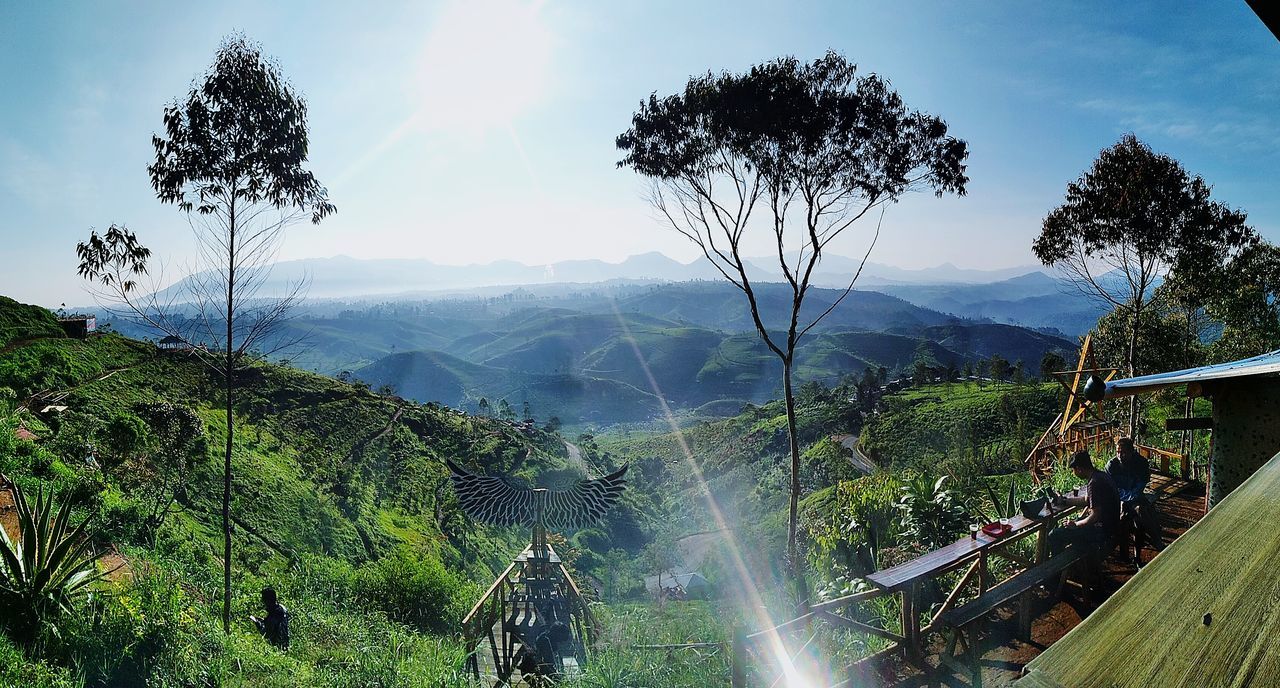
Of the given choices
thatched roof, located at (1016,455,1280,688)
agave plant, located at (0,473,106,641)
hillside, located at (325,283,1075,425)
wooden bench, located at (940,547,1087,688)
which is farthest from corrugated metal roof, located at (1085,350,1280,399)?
hillside, located at (325,283,1075,425)

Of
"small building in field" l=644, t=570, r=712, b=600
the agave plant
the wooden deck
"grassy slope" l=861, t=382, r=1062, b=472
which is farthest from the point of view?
"grassy slope" l=861, t=382, r=1062, b=472

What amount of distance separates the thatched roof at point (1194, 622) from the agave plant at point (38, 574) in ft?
23.6

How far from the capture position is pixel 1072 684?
85 centimetres

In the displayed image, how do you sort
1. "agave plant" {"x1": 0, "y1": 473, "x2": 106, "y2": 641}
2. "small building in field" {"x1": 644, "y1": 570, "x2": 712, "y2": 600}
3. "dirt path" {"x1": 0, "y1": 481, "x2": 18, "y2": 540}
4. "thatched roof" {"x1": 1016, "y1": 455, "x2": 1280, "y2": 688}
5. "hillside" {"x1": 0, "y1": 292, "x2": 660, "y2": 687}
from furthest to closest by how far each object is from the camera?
"small building in field" {"x1": 644, "y1": 570, "x2": 712, "y2": 600}, "dirt path" {"x1": 0, "y1": 481, "x2": 18, "y2": 540}, "hillside" {"x1": 0, "y1": 292, "x2": 660, "y2": 687}, "agave plant" {"x1": 0, "y1": 473, "x2": 106, "y2": 641}, "thatched roof" {"x1": 1016, "y1": 455, "x2": 1280, "y2": 688}

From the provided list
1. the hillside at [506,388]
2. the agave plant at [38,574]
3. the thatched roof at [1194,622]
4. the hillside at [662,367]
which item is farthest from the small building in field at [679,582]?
the hillside at [662,367]

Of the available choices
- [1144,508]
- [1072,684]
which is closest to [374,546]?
[1144,508]

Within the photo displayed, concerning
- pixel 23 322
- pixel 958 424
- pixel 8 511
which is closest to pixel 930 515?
pixel 8 511

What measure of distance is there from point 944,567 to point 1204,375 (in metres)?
2.35

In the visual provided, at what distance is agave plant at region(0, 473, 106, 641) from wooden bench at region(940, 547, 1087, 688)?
738 centimetres

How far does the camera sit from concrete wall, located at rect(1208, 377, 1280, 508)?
14.9 feet

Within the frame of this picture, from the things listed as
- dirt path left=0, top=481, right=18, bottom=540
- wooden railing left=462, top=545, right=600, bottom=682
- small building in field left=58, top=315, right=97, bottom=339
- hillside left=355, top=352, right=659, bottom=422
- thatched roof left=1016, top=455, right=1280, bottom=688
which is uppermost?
thatched roof left=1016, top=455, right=1280, bottom=688

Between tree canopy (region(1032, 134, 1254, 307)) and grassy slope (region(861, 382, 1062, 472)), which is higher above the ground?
tree canopy (region(1032, 134, 1254, 307))

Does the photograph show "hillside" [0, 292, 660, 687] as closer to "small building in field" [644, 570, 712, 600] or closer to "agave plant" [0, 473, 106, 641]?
"agave plant" [0, 473, 106, 641]

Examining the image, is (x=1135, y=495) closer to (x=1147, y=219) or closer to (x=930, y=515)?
(x=930, y=515)
